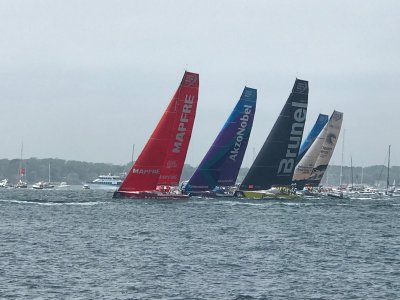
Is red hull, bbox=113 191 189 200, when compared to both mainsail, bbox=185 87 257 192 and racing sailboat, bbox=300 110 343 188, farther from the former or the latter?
racing sailboat, bbox=300 110 343 188

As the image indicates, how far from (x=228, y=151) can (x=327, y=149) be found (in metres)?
25.6

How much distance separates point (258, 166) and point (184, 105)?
11918mm

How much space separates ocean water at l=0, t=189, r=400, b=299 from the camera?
32719mm

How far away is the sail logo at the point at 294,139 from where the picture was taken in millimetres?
90188

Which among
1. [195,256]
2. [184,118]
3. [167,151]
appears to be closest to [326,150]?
[184,118]

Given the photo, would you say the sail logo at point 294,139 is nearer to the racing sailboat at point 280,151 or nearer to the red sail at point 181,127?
the racing sailboat at point 280,151

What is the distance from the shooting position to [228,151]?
90.6m

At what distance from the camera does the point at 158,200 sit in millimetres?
80750

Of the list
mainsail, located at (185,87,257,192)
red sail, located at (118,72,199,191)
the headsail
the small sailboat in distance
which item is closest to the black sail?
mainsail, located at (185,87,257,192)

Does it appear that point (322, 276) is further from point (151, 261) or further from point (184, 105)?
point (184, 105)

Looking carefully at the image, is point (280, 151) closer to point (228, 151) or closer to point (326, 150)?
point (228, 151)

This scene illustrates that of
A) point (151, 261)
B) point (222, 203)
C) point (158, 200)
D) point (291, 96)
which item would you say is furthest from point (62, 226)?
point (291, 96)

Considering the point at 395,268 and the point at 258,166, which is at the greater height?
the point at 258,166

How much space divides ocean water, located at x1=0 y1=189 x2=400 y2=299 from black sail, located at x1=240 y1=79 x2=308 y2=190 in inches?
698
